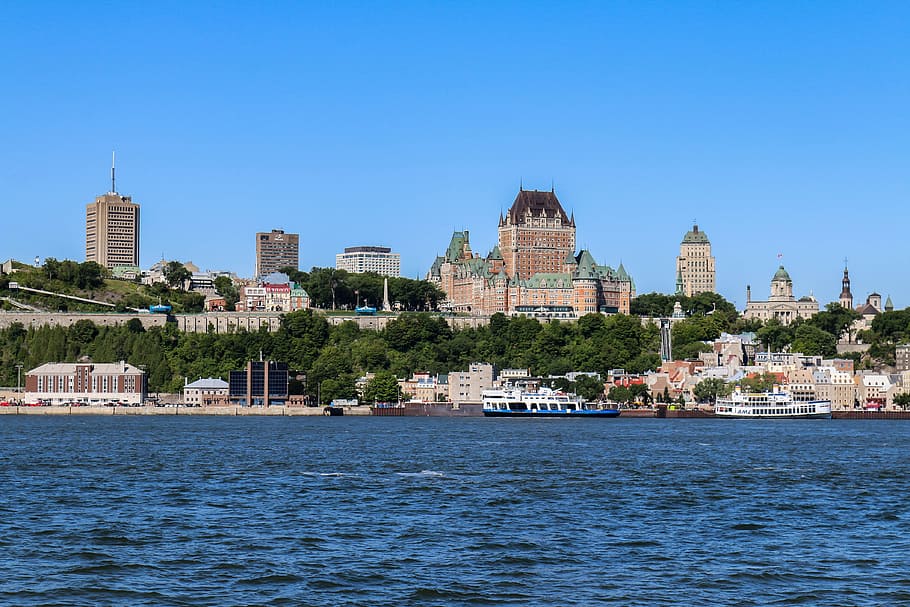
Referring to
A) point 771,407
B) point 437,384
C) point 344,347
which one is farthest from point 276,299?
point 771,407

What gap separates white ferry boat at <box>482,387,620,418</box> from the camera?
12744 cm

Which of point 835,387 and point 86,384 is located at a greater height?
point 86,384

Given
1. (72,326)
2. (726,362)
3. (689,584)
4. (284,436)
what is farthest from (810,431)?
(72,326)

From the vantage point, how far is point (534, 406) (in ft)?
420

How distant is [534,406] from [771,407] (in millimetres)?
20487

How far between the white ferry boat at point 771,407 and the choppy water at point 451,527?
196 feet

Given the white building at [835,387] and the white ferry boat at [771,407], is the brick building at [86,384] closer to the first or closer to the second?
the white ferry boat at [771,407]

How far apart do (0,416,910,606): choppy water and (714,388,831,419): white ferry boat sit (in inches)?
2350

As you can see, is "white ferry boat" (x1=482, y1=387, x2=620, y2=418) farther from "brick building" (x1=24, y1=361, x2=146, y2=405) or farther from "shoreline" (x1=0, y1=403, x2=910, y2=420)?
"brick building" (x1=24, y1=361, x2=146, y2=405)

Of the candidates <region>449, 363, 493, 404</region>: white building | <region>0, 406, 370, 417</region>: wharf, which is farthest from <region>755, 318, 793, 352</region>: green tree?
<region>0, 406, 370, 417</region>: wharf

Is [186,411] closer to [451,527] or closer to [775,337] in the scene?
[775,337]

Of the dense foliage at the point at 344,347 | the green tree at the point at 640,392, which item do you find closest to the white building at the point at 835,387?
the green tree at the point at 640,392

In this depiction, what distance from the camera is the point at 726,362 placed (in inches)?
6220

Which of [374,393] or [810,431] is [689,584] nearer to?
[810,431]
